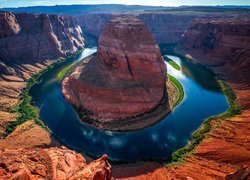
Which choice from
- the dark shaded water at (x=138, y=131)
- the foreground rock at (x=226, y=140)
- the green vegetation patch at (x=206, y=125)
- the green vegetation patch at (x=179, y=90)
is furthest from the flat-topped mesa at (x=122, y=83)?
the foreground rock at (x=226, y=140)

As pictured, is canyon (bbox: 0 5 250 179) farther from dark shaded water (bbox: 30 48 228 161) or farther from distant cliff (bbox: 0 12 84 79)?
dark shaded water (bbox: 30 48 228 161)

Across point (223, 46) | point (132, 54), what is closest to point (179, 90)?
point (132, 54)

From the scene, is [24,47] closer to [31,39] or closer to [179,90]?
[31,39]

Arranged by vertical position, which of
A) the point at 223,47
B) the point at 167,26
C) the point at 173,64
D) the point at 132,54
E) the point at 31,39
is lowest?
the point at 132,54

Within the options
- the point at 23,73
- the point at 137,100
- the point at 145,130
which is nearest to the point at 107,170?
the point at 145,130

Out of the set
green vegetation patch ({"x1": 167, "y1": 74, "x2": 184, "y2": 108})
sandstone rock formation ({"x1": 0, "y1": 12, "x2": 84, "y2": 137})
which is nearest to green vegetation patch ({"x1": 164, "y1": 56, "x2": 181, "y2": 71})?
green vegetation patch ({"x1": 167, "y1": 74, "x2": 184, "y2": 108})

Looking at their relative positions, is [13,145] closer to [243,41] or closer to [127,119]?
[127,119]

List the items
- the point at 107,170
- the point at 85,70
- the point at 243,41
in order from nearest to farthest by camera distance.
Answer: the point at 107,170, the point at 85,70, the point at 243,41
